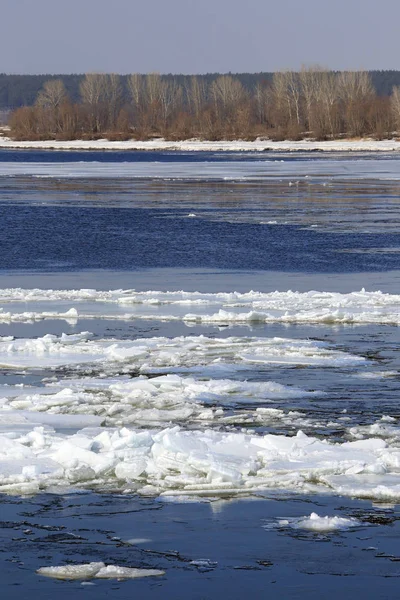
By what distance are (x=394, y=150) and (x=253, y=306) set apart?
67.8 m

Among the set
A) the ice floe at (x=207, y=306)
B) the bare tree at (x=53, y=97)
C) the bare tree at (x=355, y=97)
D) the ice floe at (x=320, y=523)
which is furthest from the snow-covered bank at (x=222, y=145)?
the ice floe at (x=320, y=523)

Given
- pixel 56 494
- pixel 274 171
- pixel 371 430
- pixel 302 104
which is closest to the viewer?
pixel 56 494

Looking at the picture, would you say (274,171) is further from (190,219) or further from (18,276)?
(18,276)

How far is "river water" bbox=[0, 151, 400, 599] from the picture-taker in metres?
5.34

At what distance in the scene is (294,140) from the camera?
321 feet

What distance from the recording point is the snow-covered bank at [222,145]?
83269 mm

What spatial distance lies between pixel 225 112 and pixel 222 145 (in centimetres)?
3295

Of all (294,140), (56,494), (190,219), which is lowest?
(56,494)

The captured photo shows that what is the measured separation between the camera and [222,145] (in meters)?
92.7

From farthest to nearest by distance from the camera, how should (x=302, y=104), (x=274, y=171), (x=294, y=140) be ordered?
(x=302, y=104) → (x=294, y=140) → (x=274, y=171)

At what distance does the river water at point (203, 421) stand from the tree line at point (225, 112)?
3181 inches

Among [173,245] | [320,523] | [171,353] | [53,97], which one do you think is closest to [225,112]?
[53,97]

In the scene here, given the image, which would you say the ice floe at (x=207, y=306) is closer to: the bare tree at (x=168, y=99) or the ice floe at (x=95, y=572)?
the ice floe at (x=95, y=572)

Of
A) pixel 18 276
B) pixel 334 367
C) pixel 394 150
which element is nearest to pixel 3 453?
pixel 334 367
